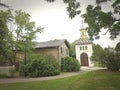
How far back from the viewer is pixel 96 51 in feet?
53.7

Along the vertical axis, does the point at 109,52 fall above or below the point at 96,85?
above

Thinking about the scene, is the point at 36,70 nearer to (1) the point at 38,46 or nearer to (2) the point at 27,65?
(2) the point at 27,65

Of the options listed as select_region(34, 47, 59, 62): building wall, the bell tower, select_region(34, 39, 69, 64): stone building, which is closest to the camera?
select_region(34, 39, 69, 64): stone building

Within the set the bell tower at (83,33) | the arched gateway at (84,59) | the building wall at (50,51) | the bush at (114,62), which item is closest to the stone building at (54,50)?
the building wall at (50,51)

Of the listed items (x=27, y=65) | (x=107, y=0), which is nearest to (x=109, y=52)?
(x=107, y=0)

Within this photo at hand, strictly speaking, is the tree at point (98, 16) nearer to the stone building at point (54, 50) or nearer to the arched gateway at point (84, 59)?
the stone building at point (54, 50)

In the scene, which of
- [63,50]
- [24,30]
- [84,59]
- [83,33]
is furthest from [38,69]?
[83,33]

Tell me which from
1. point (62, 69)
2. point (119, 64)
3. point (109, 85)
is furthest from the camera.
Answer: point (62, 69)

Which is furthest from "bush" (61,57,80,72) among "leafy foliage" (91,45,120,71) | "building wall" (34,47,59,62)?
"leafy foliage" (91,45,120,71)

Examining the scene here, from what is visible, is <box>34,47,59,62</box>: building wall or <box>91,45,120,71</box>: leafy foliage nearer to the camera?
<box>91,45,120,71</box>: leafy foliage

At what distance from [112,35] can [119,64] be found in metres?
3.15

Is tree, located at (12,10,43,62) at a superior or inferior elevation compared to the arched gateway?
superior

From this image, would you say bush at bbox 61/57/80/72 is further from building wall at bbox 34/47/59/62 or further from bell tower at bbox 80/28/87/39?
bell tower at bbox 80/28/87/39

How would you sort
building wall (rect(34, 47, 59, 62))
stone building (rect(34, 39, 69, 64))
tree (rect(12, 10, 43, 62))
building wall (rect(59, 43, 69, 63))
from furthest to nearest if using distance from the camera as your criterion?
building wall (rect(59, 43, 69, 63)) → building wall (rect(34, 47, 59, 62)) → stone building (rect(34, 39, 69, 64)) → tree (rect(12, 10, 43, 62))
